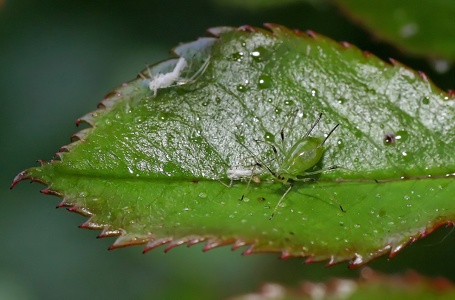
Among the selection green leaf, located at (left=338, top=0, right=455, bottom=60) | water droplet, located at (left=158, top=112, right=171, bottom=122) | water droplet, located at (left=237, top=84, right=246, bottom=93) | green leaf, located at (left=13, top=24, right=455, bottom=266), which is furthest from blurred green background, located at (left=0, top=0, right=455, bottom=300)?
water droplet, located at (left=158, top=112, right=171, bottom=122)

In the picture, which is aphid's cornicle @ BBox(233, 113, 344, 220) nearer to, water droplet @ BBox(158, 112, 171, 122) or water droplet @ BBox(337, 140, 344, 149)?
water droplet @ BBox(337, 140, 344, 149)

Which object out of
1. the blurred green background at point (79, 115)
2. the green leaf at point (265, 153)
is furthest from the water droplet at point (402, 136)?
the blurred green background at point (79, 115)

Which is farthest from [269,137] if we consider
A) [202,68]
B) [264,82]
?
[202,68]

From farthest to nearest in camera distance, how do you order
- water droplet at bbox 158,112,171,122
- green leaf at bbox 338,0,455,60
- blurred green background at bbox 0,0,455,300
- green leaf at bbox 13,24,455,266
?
1. blurred green background at bbox 0,0,455,300
2. green leaf at bbox 338,0,455,60
3. water droplet at bbox 158,112,171,122
4. green leaf at bbox 13,24,455,266

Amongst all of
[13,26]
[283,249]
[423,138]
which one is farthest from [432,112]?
[13,26]

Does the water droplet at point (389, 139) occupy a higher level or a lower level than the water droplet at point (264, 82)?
lower

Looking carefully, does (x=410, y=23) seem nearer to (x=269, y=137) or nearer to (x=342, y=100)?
(x=342, y=100)

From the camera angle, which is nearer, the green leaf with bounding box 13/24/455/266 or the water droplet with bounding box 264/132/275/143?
the green leaf with bounding box 13/24/455/266

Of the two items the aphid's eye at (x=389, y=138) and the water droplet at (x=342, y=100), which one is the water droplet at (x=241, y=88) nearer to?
the water droplet at (x=342, y=100)
